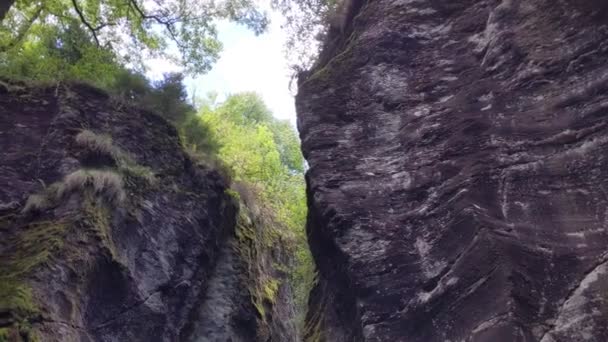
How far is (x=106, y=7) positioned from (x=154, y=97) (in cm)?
318

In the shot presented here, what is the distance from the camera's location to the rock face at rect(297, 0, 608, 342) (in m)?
5.84

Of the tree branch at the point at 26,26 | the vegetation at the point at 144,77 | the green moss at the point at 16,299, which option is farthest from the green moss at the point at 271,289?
the tree branch at the point at 26,26

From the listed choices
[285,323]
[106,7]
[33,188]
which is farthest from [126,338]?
[106,7]

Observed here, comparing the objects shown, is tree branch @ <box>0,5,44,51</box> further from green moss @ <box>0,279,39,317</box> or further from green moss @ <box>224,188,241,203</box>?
green moss @ <box>0,279,39,317</box>

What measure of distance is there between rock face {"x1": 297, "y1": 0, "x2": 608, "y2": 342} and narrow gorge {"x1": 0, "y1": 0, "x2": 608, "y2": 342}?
21mm

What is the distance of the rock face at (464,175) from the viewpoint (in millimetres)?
5840

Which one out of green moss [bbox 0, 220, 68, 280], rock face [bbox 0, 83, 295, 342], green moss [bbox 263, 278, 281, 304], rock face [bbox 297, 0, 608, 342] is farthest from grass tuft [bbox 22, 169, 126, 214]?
green moss [bbox 263, 278, 281, 304]

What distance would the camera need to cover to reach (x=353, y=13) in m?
10.5

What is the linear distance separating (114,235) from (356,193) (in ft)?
16.0

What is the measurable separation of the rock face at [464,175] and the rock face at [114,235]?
11.1ft

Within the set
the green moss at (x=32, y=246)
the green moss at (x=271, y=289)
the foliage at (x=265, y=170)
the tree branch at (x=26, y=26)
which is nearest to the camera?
the green moss at (x=32, y=246)

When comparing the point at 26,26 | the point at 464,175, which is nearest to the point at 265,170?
the point at 26,26

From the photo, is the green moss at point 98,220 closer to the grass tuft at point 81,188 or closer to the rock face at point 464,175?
the grass tuft at point 81,188

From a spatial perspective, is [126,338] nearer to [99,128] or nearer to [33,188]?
[33,188]
